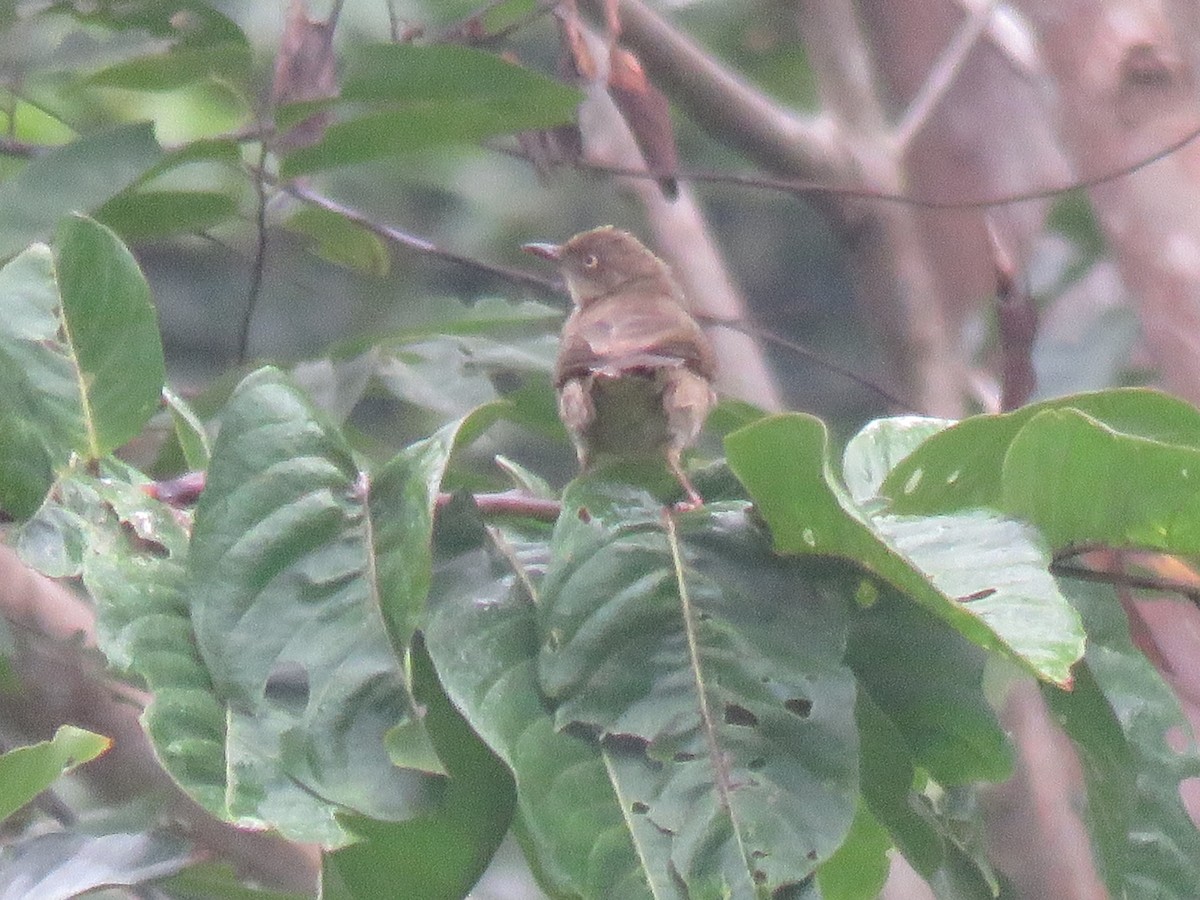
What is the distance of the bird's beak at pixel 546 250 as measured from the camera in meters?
3.67

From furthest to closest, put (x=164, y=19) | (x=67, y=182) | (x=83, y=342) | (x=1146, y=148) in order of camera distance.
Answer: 1. (x=1146, y=148)
2. (x=164, y=19)
3. (x=67, y=182)
4. (x=83, y=342)

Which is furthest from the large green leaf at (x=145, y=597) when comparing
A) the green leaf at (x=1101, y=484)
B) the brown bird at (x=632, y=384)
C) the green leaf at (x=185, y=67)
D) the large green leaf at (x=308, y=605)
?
the green leaf at (x=185, y=67)

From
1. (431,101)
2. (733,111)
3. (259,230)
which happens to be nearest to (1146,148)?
(733,111)

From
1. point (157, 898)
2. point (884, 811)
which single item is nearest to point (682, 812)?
point (884, 811)

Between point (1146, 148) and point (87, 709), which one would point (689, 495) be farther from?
point (1146, 148)

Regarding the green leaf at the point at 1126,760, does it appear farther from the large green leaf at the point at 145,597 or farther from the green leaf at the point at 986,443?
the large green leaf at the point at 145,597

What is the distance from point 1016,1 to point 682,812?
3.33 m

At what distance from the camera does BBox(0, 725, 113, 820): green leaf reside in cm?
145

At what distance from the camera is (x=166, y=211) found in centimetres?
255

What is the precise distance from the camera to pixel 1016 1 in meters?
4.03

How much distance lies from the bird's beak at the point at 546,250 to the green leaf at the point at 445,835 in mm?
2450

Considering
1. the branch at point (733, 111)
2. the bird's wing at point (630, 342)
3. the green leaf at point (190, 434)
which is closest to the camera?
the green leaf at point (190, 434)

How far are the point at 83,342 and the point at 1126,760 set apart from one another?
109 centimetres

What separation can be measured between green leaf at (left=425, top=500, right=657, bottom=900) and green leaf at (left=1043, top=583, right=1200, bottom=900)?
0.43 m
